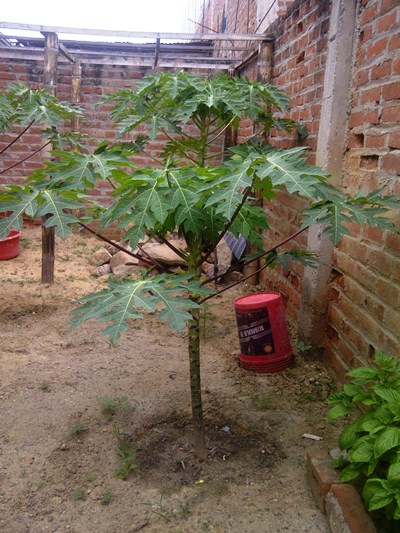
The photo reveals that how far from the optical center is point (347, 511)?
171cm

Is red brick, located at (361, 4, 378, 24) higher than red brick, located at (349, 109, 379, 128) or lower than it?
higher

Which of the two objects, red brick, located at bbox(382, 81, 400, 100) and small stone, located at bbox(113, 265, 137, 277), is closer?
red brick, located at bbox(382, 81, 400, 100)

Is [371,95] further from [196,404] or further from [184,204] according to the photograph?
[196,404]

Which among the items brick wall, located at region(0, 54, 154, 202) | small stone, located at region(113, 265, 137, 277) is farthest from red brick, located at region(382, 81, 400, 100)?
brick wall, located at region(0, 54, 154, 202)

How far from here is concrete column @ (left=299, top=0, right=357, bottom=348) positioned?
8.87 ft

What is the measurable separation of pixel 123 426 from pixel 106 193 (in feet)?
13.9

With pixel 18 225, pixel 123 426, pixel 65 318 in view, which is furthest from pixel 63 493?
pixel 65 318

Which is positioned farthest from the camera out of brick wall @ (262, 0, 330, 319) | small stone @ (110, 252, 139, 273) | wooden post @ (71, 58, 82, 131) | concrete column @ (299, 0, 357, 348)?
wooden post @ (71, 58, 82, 131)

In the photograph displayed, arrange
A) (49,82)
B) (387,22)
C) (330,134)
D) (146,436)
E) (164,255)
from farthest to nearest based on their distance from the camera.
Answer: (164,255) → (49,82) → (330,134) → (146,436) → (387,22)

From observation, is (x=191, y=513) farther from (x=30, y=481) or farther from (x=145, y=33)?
(x=145, y=33)

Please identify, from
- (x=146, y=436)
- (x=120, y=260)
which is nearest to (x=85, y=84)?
(x=120, y=260)

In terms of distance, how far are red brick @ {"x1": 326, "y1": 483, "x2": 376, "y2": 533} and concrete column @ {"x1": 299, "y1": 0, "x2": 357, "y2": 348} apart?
1282 millimetres

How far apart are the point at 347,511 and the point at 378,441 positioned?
348 mm

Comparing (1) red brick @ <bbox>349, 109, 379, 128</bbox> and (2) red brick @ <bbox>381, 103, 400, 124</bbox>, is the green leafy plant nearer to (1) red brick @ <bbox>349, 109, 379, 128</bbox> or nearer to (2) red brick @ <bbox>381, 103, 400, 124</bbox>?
(2) red brick @ <bbox>381, 103, 400, 124</bbox>
